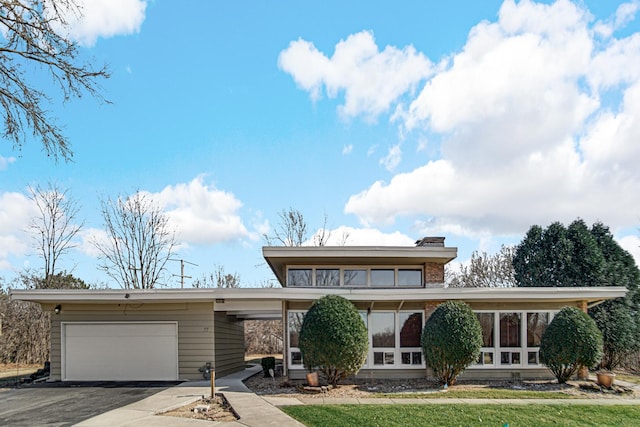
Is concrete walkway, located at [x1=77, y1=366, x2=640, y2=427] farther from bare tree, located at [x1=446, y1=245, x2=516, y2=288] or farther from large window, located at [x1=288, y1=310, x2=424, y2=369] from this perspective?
bare tree, located at [x1=446, y1=245, x2=516, y2=288]

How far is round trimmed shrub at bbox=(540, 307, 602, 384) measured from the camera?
1290cm

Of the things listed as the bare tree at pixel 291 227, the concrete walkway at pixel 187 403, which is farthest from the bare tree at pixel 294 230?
the concrete walkway at pixel 187 403

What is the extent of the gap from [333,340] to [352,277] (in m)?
3.64

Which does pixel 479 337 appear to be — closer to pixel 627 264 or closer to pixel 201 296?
pixel 201 296

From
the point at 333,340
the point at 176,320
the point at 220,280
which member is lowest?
the point at 333,340

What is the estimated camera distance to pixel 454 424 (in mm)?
9234

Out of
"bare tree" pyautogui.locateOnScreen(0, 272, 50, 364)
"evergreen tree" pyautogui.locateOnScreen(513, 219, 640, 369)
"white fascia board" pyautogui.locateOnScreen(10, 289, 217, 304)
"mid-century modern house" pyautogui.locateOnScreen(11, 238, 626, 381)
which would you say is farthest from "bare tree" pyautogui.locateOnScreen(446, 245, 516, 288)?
"bare tree" pyautogui.locateOnScreen(0, 272, 50, 364)

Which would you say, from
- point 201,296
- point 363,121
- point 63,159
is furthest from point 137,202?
point 63,159

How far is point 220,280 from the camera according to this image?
31.7 m

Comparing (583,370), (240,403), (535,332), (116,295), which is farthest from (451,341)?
(116,295)

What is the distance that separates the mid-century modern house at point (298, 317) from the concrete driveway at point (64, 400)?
1.16 m

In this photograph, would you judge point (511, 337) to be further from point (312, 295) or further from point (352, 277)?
point (312, 295)

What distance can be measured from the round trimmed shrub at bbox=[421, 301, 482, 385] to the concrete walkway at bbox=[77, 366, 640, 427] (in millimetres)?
1603

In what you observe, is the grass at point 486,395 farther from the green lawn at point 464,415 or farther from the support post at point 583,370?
the support post at point 583,370
